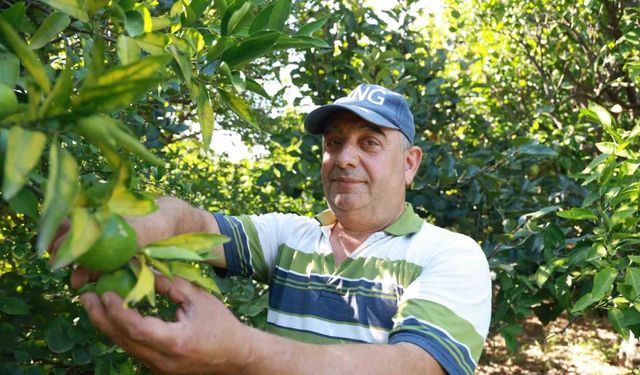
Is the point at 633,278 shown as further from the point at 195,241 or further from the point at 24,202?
the point at 24,202

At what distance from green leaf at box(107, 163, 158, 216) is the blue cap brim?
1.28m

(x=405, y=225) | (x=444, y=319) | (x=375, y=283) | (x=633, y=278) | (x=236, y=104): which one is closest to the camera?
(x=236, y=104)

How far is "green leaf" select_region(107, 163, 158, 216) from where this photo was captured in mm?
972

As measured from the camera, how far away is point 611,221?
2.61 metres

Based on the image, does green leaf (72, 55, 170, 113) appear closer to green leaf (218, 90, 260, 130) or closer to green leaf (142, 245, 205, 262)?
green leaf (142, 245, 205, 262)

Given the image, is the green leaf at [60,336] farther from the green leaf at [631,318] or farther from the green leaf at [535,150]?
the green leaf at [535,150]

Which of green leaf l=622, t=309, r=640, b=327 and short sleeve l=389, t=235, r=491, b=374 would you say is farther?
green leaf l=622, t=309, r=640, b=327

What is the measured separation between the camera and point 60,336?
7.71 ft

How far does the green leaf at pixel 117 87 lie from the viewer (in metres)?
0.90

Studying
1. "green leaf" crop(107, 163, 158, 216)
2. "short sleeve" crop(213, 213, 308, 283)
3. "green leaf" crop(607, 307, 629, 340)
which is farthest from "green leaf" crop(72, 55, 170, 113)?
"green leaf" crop(607, 307, 629, 340)

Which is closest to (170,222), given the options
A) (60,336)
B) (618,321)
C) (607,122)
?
(60,336)

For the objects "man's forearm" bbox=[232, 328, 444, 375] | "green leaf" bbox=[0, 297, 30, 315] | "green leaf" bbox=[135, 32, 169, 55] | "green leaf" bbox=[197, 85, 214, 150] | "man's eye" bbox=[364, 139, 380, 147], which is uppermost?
"green leaf" bbox=[135, 32, 169, 55]

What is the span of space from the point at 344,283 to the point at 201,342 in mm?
979

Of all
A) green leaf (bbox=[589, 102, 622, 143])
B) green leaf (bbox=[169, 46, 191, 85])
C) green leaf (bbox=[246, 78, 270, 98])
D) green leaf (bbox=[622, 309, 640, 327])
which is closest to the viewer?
green leaf (bbox=[169, 46, 191, 85])
